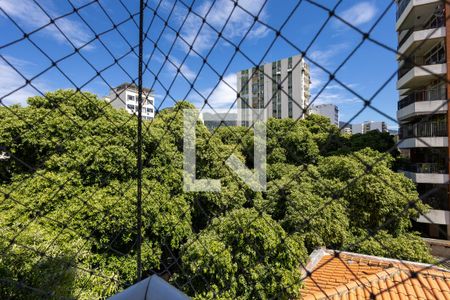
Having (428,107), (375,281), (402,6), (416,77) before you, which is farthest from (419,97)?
(375,281)

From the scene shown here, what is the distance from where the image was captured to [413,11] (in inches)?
238

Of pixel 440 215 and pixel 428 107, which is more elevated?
pixel 428 107

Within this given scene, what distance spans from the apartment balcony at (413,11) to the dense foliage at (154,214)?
3803 mm

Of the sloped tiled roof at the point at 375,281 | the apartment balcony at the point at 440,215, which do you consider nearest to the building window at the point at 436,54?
the apartment balcony at the point at 440,215

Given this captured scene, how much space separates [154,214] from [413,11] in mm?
7076

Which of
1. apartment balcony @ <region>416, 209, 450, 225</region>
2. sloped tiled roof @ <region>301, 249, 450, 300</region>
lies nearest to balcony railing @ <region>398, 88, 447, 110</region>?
apartment balcony @ <region>416, 209, 450, 225</region>

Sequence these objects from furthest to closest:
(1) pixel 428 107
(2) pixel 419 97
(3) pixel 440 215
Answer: (2) pixel 419 97, (1) pixel 428 107, (3) pixel 440 215

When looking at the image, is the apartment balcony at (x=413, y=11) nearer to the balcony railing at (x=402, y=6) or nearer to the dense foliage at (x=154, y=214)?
the balcony railing at (x=402, y=6)

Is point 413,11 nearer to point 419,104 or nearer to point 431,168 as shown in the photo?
point 419,104

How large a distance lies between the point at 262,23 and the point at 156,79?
50 centimetres

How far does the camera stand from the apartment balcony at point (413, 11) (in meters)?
5.64

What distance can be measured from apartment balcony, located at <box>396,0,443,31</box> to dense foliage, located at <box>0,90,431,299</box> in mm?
3803

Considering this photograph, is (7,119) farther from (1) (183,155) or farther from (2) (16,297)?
(2) (16,297)

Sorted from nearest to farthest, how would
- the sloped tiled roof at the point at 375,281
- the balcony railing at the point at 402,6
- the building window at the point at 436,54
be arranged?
the sloped tiled roof at the point at 375,281 → the building window at the point at 436,54 → the balcony railing at the point at 402,6
